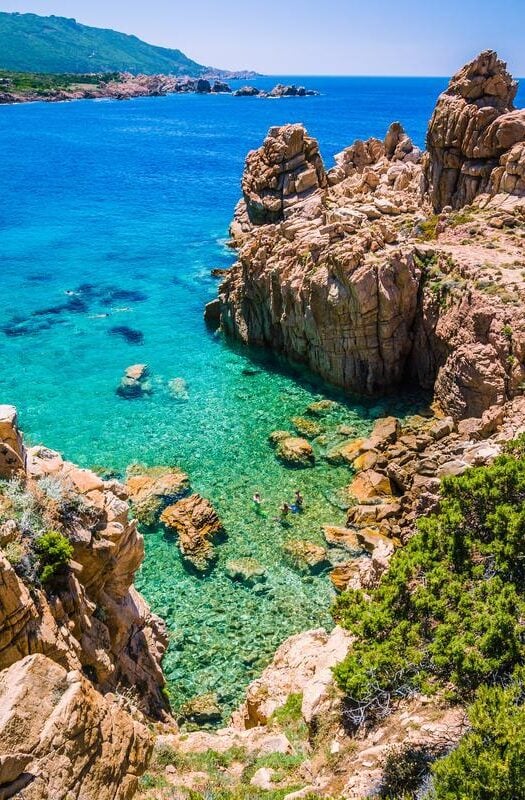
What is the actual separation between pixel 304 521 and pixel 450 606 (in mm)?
15722

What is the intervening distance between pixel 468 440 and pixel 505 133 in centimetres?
2945

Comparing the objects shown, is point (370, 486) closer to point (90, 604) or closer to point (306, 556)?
point (306, 556)

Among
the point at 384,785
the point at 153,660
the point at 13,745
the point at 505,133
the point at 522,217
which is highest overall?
the point at 505,133

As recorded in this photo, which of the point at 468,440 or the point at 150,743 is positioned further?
the point at 468,440

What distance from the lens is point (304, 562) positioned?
89.4 feet

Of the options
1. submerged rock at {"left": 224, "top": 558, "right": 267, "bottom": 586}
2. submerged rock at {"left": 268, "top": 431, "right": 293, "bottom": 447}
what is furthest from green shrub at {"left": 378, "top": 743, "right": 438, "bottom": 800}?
submerged rock at {"left": 268, "top": 431, "right": 293, "bottom": 447}

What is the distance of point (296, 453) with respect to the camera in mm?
33875

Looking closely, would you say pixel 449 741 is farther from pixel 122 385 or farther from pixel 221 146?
pixel 221 146

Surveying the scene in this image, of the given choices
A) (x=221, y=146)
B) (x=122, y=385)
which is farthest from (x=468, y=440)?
(x=221, y=146)

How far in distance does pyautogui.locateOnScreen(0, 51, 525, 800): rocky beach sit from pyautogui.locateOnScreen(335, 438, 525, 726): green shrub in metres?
0.07

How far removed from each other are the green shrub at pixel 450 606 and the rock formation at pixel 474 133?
37398 mm

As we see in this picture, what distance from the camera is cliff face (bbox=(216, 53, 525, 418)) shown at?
34562 mm

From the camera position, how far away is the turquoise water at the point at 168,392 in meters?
25.3

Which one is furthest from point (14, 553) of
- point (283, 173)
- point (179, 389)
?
point (283, 173)
